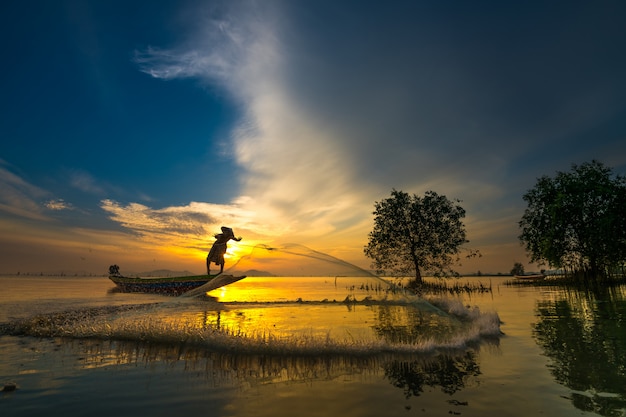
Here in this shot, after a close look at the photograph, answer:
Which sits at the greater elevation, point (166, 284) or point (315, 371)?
point (166, 284)

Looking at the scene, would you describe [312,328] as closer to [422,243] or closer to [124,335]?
[124,335]

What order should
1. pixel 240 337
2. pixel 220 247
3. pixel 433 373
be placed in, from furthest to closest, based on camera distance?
pixel 220 247, pixel 240 337, pixel 433 373

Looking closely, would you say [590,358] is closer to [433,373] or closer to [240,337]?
[433,373]

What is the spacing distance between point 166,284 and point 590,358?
1935 inches

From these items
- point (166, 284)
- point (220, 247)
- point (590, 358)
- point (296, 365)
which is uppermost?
point (220, 247)

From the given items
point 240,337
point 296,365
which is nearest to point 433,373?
point 296,365

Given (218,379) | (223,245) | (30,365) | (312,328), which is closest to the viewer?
(218,379)

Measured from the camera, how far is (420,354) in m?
9.99

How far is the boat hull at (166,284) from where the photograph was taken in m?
44.6

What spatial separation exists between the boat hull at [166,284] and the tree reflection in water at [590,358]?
3586 centimetres

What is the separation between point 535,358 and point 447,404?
5.15 metres

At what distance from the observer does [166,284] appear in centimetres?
4794

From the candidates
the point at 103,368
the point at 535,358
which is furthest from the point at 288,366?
the point at 535,358

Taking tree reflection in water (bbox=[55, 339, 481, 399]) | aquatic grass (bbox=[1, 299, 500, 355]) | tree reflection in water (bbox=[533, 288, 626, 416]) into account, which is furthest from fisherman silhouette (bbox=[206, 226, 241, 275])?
tree reflection in water (bbox=[533, 288, 626, 416])
